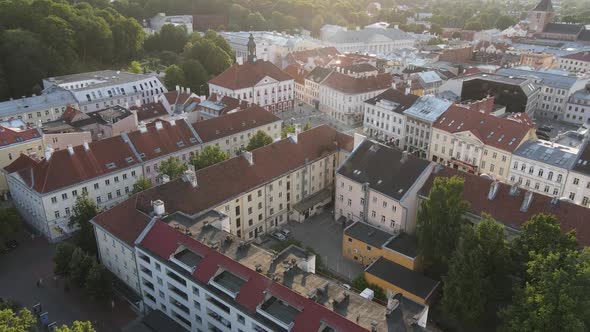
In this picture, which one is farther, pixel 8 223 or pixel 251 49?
pixel 251 49

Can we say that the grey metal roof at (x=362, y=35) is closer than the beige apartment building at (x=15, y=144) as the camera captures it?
No

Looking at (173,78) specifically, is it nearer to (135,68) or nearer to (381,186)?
(135,68)

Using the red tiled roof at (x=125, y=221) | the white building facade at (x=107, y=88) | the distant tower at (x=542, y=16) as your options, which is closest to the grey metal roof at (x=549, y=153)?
the red tiled roof at (x=125, y=221)

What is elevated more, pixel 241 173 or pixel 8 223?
pixel 241 173

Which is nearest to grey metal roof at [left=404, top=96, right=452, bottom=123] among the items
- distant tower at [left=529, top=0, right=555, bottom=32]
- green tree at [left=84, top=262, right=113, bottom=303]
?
green tree at [left=84, top=262, right=113, bottom=303]

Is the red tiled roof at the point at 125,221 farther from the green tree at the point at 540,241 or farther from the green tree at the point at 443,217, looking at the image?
the green tree at the point at 540,241

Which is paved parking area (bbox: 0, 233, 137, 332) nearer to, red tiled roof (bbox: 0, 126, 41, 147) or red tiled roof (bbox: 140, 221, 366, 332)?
red tiled roof (bbox: 140, 221, 366, 332)

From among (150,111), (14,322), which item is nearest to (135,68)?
(150,111)
